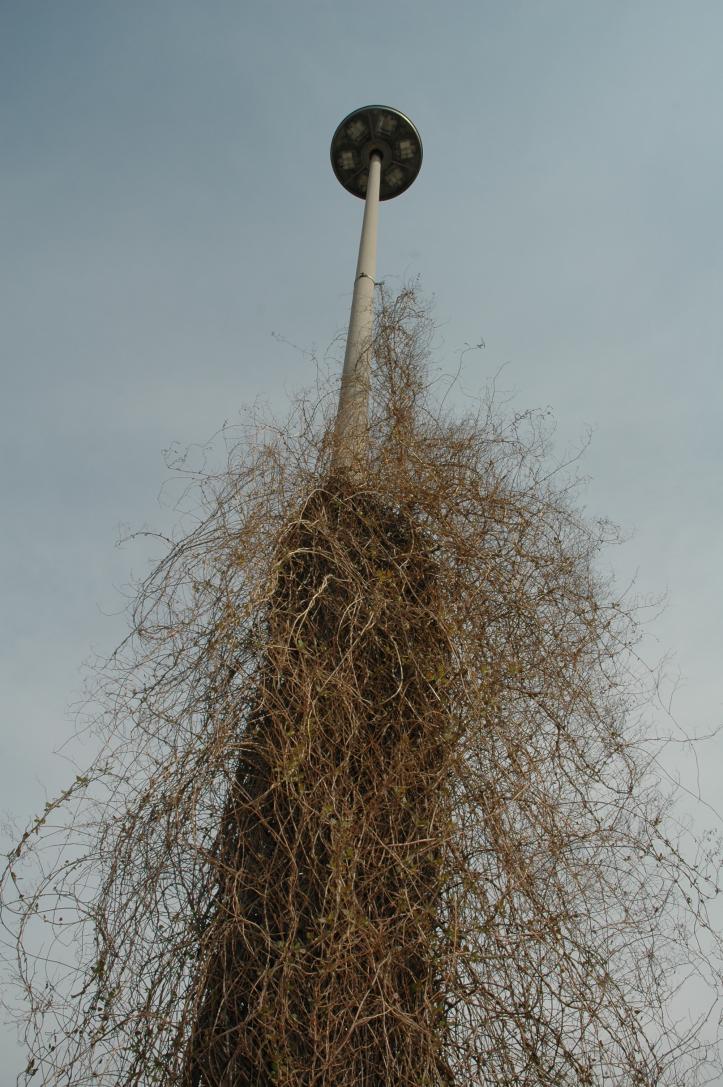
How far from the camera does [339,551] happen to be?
2.69 metres

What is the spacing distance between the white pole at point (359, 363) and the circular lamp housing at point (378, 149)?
22.7 inches

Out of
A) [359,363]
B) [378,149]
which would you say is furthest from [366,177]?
[359,363]

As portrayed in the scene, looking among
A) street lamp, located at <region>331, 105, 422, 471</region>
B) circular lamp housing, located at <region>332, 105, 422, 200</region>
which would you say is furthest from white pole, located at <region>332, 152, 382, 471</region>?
circular lamp housing, located at <region>332, 105, 422, 200</region>

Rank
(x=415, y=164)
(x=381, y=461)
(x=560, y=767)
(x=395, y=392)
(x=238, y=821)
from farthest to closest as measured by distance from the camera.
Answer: (x=415, y=164), (x=395, y=392), (x=381, y=461), (x=560, y=767), (x=238, y=821)

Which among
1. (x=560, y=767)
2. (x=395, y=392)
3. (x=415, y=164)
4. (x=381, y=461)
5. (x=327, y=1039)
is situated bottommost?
(x=327, y=1039)

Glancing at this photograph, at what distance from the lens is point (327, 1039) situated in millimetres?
1870

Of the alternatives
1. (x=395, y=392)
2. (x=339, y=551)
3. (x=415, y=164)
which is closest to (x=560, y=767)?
(x=339, y=551)

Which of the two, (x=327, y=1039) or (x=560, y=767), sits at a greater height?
(x=560, y=767)

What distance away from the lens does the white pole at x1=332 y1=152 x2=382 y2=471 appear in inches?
124

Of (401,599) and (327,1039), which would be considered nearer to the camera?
(327,1039)

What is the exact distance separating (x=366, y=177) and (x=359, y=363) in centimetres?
227

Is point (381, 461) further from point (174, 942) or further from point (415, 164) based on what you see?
point (415, 164)

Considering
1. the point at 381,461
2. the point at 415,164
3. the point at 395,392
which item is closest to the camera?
the point at 381,461

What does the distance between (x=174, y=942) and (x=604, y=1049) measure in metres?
1.14
